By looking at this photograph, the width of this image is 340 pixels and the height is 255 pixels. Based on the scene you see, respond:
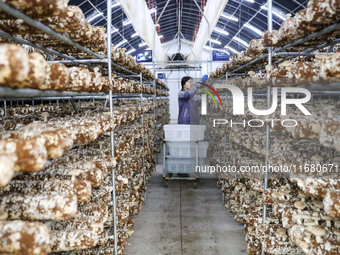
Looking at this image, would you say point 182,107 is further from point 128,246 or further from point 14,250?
point 14,250

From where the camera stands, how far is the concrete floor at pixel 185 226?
444 cm

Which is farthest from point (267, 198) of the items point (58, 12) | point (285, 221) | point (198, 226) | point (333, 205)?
point (58, 12)

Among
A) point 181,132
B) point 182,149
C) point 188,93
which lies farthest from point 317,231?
point 188,93

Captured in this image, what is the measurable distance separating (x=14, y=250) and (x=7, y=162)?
0.48 m

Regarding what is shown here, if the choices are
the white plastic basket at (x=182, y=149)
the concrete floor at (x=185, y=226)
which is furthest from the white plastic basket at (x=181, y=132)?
the concrete floor at (x=185, y=226)

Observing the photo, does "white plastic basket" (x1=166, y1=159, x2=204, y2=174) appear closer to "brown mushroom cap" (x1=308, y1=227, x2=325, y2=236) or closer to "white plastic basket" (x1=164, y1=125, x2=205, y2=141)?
"white plastic basket" (x1=164, y1=125, x2=205, y2=141)

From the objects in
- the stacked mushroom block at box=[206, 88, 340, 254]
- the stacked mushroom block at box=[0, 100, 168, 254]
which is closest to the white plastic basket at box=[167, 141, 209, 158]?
the stacked mushroom block at box=[206, 88, 340, 254]

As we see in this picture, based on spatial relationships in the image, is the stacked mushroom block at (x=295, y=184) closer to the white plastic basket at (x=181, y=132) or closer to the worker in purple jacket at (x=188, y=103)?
the white plastic basket at (x=181, y=132)

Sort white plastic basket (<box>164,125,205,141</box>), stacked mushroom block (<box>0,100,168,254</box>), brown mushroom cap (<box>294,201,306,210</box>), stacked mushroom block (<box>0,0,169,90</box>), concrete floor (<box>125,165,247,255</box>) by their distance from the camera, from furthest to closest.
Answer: white plastic basket (<box>164,125,205,141</box>) → concrete floor (<box>125,165,247,255</box>) → brown mushroom cap (<box>294,201,306,210</box>) → stacked mushroom block (<box>0,0,169,90</box>) → stacked mushroom block (<box>0,100,168,254</box>)

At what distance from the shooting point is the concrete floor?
4441mm

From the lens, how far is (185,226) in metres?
5.15

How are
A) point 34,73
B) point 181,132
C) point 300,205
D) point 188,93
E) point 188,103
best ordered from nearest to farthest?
point 34,73
point 300,205
point 181,132
point 188,93
point 188,103

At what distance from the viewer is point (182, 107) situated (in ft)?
25.1

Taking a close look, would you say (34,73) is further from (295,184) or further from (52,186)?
(295,184)
